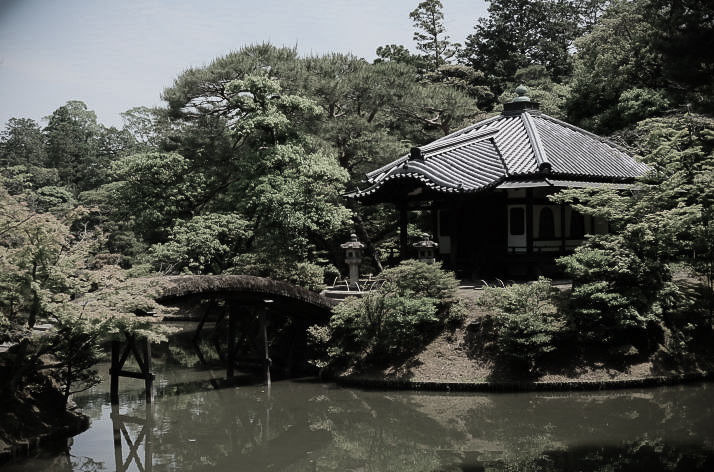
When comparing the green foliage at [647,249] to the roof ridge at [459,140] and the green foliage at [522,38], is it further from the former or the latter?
the green foliage at [522,38]

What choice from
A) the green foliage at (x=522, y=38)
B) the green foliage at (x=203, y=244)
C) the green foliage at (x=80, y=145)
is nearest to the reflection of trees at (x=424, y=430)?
the green foliage at (x=203, y=244)

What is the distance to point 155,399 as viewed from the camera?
1811 cm

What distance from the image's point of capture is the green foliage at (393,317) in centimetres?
1866

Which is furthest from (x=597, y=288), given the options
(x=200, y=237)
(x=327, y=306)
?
(x=200, y=237)

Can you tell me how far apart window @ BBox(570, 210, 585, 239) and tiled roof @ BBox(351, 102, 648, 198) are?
4.50 ft

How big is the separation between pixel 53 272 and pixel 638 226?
1379cm

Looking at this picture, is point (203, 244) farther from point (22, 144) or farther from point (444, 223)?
point (22, 144)

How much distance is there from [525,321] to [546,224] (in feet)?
22.7

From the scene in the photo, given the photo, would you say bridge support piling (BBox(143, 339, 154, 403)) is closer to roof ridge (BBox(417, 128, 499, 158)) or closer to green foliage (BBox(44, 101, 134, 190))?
roof ridge (BBox(417, 128, 499, 158))

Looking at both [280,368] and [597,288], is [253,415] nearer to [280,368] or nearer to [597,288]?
[280,368]

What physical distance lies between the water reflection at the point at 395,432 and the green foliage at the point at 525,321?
1152 mm

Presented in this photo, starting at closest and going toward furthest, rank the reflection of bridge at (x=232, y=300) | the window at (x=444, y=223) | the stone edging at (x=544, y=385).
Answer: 1. the reflection of bridge at (x=232, y=300)
2. the stone edging at (x=544, y=385)
3. the window at (x=444, y=223)

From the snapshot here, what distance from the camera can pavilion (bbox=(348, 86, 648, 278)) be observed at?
2225 cm

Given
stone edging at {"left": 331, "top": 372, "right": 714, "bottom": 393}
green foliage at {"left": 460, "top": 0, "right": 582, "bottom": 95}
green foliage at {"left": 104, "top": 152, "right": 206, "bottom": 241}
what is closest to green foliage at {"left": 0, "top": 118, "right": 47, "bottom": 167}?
green foliage at {"left": 104, "top": 152, "right": 206, "bottom": 241}
